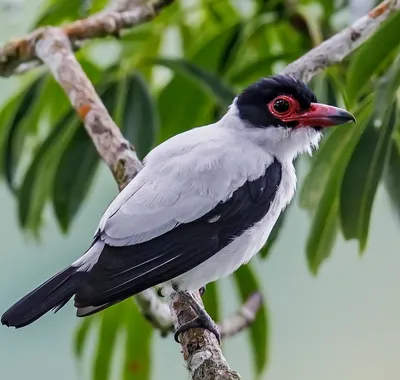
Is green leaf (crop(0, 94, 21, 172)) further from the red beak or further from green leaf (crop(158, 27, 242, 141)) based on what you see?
the red beak

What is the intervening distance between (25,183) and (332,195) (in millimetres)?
1095

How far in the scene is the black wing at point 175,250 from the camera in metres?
1.86

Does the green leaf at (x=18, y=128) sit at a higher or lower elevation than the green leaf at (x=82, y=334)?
higher

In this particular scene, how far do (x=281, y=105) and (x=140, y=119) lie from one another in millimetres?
488

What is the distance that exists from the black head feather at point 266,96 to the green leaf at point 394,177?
253 mm

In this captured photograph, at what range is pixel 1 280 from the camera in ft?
14.0

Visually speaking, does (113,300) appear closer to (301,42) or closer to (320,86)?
(320,86)

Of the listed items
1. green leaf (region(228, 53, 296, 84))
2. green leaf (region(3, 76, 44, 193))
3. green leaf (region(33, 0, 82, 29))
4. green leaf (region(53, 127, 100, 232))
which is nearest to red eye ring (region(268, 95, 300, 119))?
green leaf (region(228, 53, 296, 84))

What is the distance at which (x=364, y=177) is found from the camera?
2125 mm

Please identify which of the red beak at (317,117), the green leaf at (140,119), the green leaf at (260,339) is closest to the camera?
the red beak at (317,117)

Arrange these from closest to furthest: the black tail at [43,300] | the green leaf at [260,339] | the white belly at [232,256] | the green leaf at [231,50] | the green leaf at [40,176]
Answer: the black tail at [43,300] → the white belly at [232,256] → the green leaf at [40,176] → the green leaf at [231,50] → the green leaf at [260,339]

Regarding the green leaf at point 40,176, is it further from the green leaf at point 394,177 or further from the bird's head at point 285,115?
the green leaf at point 394,177

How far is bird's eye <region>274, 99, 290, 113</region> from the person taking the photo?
230cm

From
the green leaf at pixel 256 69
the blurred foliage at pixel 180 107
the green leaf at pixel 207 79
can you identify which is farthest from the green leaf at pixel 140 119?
the green leaf at pixel 256 69
